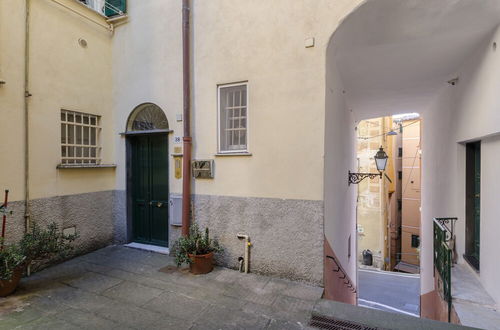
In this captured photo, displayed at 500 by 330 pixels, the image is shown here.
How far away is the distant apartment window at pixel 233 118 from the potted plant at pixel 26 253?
10.4 ft

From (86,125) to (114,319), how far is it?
12.9 ft

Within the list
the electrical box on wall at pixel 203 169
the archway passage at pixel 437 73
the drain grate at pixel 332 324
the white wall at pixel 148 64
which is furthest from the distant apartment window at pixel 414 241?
the white wall at pixel 148 64

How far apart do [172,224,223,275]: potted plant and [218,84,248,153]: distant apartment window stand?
1.64m

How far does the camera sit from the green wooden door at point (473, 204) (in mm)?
4637

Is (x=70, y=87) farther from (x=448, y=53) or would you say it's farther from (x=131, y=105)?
(x=448, y=53)

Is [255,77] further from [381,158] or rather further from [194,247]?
→ [381,158]

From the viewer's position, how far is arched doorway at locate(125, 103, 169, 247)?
5.61m

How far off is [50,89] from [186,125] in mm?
2515

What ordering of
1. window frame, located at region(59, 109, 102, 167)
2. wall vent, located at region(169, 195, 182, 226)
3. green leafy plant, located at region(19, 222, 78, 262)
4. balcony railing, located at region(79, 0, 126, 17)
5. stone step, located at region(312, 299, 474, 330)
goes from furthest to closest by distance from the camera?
balcony railing, located at region(79, 0, 126, 17), wall vent, located at region(169, 195, 182, 226), window frame, located at region(59, 109, 102, 167), green leafy plant, located at region(19, 222, 78, 262), stone step, located at region(312, 299, 474, 330)

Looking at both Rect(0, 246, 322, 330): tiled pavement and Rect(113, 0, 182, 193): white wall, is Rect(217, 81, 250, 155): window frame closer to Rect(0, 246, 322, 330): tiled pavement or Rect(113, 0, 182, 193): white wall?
Rect(113, 0, 182, 193): white wall

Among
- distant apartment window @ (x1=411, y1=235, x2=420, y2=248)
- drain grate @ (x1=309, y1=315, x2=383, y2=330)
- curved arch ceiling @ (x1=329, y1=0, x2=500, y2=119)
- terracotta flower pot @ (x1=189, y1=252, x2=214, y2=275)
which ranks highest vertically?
curved arch ceiling @ (x1=329, y1=0, x2=500, y2=119)

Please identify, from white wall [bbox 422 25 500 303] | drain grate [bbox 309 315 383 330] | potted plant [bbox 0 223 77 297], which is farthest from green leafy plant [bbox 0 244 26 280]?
white wall [bbox 422 25 500 303]

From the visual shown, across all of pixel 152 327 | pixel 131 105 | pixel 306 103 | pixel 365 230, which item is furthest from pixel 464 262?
pixel 365 230

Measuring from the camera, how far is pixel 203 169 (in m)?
4.89
